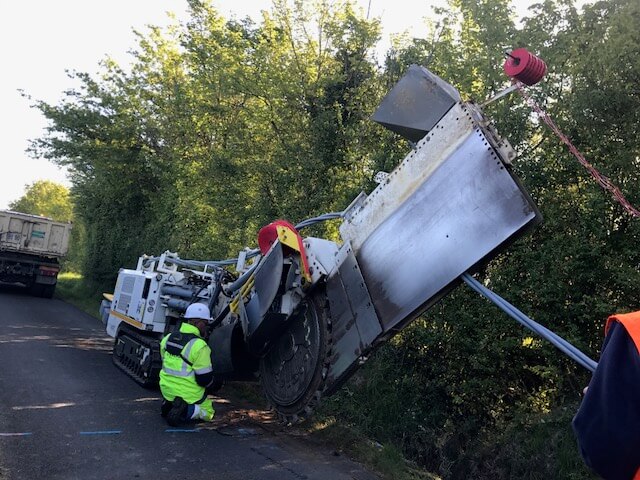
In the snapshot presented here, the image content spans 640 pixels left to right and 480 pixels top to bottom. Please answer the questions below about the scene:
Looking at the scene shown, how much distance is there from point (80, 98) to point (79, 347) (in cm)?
1211

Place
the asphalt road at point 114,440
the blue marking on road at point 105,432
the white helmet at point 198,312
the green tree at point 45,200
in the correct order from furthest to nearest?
1. the green tree at point 45,200
2. the white helmet at point 198,312
3. the blue marking on road at point 105,432
4. the asphalt road at point 114,440

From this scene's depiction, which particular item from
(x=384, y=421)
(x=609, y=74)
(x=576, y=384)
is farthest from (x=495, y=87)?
(x=384, y=421)

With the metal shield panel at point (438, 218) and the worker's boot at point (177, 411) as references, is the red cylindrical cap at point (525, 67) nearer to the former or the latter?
the metal shield panel at point (438, 218)

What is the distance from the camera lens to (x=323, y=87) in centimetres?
1043

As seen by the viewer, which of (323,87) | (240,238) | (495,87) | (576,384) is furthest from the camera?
A: (240,238)

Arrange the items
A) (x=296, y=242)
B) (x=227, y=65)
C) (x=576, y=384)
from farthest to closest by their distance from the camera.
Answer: (x=227, y=65) → (x=576, y=384) → (x=296, y=242)

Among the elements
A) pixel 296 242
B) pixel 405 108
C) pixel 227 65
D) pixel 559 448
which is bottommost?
pixel 559 448

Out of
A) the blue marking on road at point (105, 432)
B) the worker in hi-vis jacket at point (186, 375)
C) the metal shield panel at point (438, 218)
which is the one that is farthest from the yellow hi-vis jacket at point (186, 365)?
the metal shield panel at point (438, 218)

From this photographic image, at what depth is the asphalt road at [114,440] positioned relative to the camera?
4.82 meters

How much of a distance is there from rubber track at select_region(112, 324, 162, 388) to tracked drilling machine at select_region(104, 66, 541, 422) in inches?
76.5

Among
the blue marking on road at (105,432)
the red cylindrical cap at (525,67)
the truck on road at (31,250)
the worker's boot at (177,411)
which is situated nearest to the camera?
the red cylindrical cap at (525,67)

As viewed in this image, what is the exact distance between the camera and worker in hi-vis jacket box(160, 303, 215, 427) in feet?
19.3

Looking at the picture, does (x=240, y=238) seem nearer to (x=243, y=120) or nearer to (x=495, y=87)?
(x=243, y=120)

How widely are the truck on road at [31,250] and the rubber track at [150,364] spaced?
1117 centimetres
